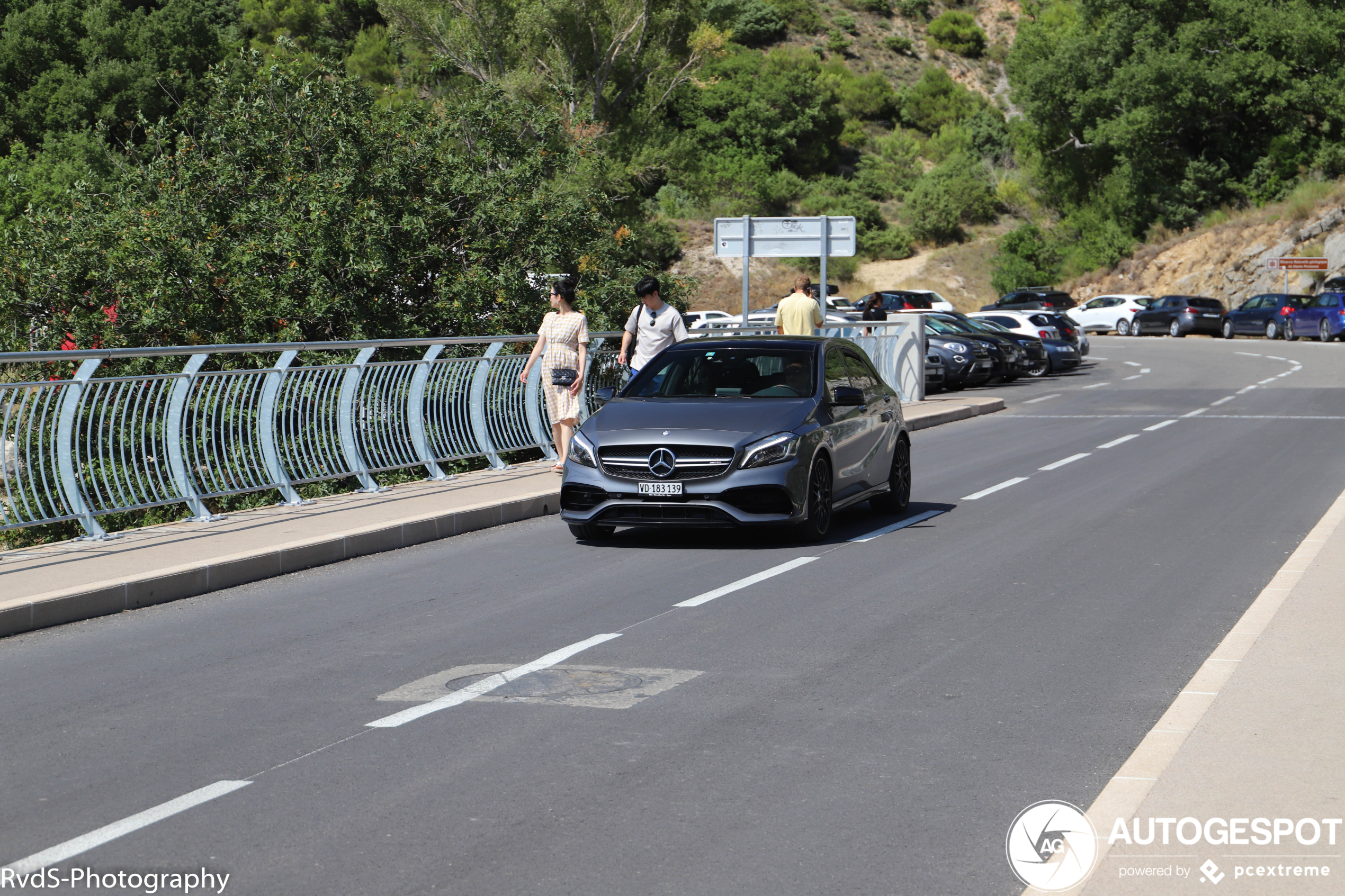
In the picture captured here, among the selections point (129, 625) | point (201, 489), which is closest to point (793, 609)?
point (129, 625)

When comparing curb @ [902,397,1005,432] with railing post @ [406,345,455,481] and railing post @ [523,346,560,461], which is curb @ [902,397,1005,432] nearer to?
railing post @ [523,346,560,461]

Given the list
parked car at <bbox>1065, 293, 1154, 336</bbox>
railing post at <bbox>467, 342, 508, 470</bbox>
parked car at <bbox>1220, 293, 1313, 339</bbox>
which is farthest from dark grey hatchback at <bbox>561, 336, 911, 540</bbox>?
parked car at <bbox>1065, 293, 1154, 336</bbox>

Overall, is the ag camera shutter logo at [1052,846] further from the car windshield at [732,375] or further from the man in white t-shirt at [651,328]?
the man in white t-shirt at [651,328]

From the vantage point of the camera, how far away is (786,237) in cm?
2370

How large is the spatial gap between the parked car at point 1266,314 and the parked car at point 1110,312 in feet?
16.2

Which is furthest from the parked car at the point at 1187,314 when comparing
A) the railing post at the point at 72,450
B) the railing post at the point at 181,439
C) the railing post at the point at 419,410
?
the railing post at the point at 72,450

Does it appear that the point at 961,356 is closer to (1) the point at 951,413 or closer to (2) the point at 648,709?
(1) the point at 951,413

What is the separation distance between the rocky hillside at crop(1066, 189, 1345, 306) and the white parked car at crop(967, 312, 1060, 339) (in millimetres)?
26615

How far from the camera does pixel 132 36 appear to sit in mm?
58281

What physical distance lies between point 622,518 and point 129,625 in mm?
3637

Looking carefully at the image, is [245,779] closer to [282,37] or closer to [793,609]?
[793,609]

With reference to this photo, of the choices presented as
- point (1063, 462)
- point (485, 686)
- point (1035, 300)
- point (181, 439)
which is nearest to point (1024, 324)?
point (1063, 462)

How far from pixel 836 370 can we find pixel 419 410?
4.46 metres

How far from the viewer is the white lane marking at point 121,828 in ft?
14.1
